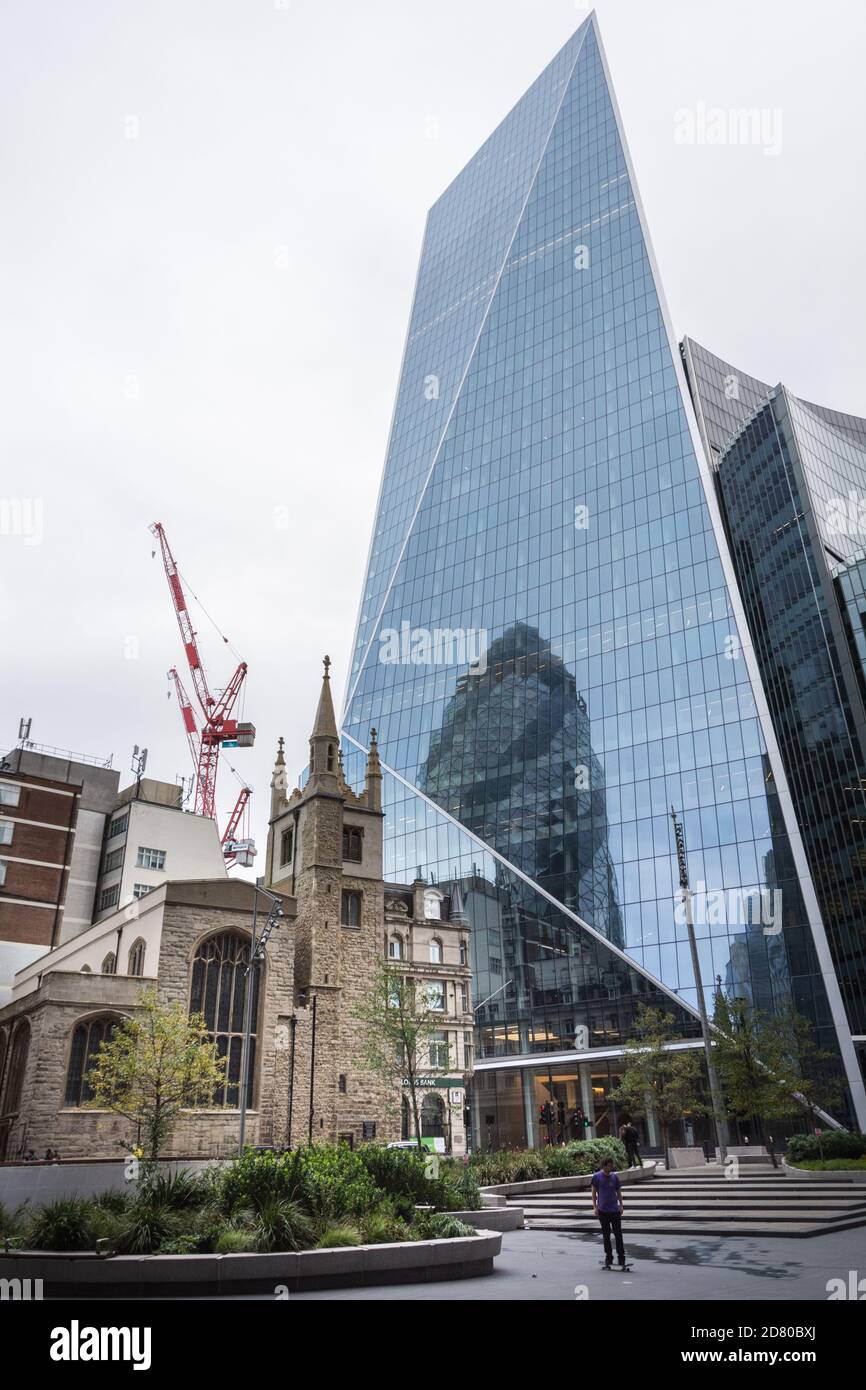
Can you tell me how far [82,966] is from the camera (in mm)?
52594

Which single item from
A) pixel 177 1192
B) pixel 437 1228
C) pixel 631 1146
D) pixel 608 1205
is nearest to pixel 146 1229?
pixel 177 1192

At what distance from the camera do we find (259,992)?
44438 millimetres

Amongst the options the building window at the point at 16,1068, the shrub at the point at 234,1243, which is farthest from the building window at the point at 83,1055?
the shrub at the point at 234,1243

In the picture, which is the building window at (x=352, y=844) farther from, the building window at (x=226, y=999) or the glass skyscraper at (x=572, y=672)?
the glass skyscraper at (x=572, y=672)

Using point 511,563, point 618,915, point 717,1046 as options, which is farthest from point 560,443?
point 717,1046

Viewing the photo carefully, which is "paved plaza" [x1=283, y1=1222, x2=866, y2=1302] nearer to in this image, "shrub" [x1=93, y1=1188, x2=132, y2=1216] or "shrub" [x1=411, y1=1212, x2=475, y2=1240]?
"shrub" [x1=411, y1=1212, x2=475, y2=1240]

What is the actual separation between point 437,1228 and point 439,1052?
134ft

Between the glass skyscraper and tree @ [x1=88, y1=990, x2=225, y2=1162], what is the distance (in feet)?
76.8

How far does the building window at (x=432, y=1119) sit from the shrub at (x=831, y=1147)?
29023 mm

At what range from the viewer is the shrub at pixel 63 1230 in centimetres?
1584

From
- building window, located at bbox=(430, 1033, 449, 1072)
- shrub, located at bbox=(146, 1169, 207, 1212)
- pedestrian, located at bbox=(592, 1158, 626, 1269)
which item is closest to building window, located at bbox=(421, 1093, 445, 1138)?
building window, located at bbox=(430, 1033, 449, 1072)

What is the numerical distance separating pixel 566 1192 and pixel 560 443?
72140mm

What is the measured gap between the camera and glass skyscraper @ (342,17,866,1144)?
64875mm
